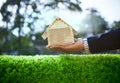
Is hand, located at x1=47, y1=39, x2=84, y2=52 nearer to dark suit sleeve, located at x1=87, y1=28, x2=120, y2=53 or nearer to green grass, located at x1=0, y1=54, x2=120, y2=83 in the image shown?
dark suit sleeve, located at x1=87, y1=28, x2=120, y2=53

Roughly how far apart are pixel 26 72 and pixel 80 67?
66 centimetres

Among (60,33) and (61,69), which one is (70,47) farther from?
(61,69)

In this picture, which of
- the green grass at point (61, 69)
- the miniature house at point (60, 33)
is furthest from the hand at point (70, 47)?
the green grass at point (61, 69)

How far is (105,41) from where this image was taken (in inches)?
131

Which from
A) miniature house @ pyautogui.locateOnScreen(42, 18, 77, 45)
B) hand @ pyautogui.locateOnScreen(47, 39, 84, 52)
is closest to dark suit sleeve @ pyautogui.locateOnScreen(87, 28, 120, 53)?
hand @ pyautogui.locateOnScreen(47, 39, 84, 52)

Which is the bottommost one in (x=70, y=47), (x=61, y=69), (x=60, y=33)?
(x=61, y=69)

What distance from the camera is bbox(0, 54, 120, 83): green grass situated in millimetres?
3428

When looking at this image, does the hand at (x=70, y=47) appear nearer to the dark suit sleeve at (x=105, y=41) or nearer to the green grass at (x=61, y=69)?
the dark suit sleeve at (x=105, y=41)

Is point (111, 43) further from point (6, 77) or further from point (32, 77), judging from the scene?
point (6, 77)

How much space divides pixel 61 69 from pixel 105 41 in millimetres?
627

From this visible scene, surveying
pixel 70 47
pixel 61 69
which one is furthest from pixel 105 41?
pixel 61 69

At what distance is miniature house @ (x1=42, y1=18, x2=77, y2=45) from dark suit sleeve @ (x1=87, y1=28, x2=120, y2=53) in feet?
0.85

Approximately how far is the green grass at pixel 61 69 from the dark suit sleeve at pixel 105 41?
21 cm

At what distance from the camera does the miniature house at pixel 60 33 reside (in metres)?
3.18
